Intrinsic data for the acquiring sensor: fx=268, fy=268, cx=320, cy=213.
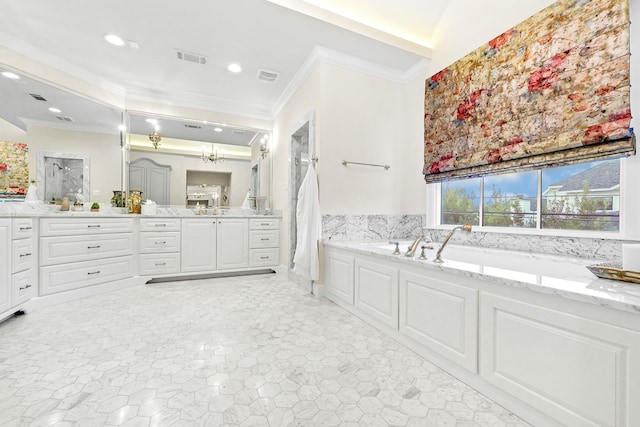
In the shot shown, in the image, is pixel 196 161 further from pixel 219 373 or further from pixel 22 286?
pixel 219 373

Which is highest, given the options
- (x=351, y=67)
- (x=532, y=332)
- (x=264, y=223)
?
(x=351, y=67)

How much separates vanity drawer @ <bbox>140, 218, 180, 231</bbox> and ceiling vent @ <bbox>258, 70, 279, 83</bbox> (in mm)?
2127

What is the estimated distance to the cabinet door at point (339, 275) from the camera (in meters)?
2.44

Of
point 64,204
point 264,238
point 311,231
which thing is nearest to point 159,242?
point 64,204

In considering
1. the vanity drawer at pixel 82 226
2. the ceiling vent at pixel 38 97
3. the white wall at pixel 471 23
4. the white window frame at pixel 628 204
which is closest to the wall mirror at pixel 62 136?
the ceiling vent at pixel 38 97

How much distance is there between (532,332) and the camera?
1137 mm

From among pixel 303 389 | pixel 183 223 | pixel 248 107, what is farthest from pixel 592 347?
pixel 248 107

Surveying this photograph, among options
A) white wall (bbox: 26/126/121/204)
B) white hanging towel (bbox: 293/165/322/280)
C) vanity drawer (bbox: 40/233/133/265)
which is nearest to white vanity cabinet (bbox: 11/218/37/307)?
vanity drawer (bbox: 40/233/133/265)

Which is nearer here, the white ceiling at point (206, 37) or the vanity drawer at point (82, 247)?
the white ceiling at point (206, 37)

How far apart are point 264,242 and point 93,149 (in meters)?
2.41

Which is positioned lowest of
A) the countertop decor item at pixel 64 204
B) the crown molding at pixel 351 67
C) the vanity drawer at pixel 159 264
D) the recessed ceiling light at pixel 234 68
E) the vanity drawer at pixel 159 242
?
the vanity drawer at pixel 159 264

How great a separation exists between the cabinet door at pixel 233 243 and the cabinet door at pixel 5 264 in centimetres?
193

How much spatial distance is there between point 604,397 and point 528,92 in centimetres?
194

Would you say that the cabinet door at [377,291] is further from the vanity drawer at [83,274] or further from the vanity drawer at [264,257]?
the vanity drawer at [83,274]
